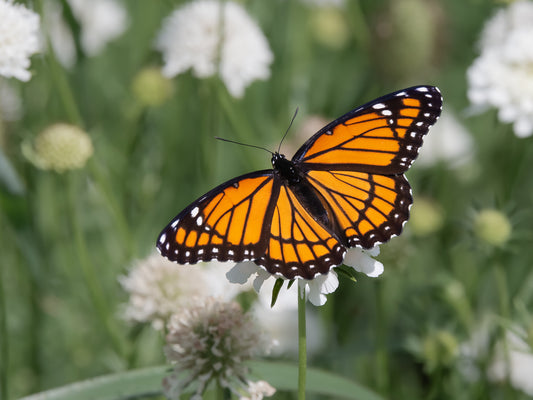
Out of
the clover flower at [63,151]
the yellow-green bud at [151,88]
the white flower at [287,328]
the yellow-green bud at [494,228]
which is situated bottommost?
the white flower at [287,328]

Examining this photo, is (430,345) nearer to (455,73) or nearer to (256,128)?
(256,128)

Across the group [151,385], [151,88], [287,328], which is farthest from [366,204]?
[151,88]

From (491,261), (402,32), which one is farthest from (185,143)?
(491,261)

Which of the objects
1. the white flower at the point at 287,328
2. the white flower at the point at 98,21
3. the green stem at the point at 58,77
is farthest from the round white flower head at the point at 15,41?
the white flower at the point at 98,21

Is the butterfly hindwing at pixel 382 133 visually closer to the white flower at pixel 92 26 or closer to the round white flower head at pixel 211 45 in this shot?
the round white flower head at pixel 211 45

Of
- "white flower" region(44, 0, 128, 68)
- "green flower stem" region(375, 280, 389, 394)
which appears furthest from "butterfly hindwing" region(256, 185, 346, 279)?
"white flower" region(44, 0, 128, 68)

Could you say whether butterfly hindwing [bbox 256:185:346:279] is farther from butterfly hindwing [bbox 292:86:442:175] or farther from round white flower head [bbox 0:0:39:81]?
round white flower head [bbox 0:0:39:81]
